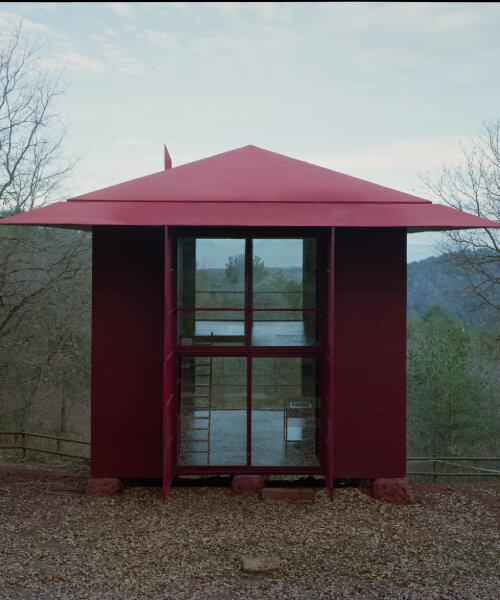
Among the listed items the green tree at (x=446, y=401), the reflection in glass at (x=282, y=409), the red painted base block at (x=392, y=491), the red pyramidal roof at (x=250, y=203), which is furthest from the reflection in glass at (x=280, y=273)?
the green tree at (x=446, y=401)

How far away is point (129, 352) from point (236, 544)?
323cm

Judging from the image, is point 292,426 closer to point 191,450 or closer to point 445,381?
point 191,450

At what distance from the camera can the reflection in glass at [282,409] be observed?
9.23m

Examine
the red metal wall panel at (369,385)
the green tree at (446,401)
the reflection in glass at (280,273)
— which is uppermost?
the reflection in glass at (280,273)

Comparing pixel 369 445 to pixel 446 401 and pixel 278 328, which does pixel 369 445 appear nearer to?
pixel 278 328

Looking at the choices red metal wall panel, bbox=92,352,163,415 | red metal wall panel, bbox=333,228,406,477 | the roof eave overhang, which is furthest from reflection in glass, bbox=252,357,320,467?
the roof eave overhang

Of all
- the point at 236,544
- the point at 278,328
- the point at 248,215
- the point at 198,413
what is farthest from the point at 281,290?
the point at 236,544

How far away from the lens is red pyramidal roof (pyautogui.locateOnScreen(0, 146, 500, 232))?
328 inches

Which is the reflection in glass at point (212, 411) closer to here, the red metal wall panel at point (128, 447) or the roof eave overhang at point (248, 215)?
the red metal wall panel at point (128, 447)

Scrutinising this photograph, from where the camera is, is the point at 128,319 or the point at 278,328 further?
the point at 278,328

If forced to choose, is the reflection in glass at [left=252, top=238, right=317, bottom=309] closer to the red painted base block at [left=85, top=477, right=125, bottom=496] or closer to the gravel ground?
the gravel ground

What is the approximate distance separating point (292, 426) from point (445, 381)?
13.7 metres

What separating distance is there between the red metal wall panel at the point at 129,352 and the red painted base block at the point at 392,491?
3268 mm

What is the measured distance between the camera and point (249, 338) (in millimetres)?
9195
